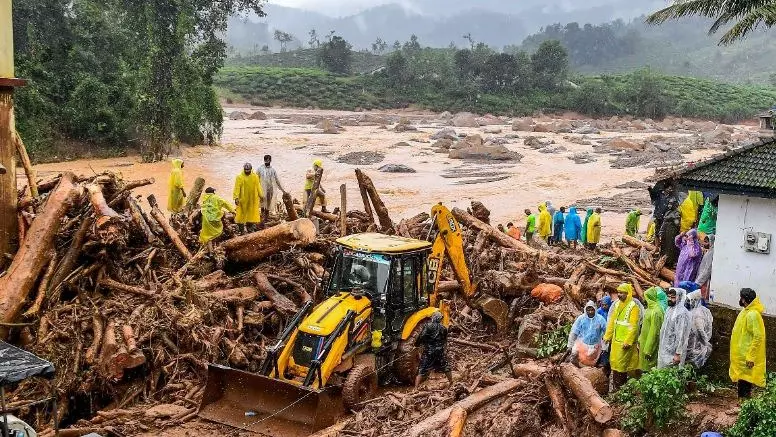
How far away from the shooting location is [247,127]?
68.3 metres

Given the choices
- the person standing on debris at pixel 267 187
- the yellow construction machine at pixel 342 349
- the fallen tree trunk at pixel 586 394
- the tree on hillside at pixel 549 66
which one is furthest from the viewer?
the tree on hillside at pixel 549 66

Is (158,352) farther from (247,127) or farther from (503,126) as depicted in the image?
(503,126)

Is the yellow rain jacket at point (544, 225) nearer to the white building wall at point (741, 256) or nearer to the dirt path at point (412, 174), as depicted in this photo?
the dirt path at point (412, 174)

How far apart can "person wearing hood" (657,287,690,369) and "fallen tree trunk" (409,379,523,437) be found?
5.97 ft

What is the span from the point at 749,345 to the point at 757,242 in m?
2.38

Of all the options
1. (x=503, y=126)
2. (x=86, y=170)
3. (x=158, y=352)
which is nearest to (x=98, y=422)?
(x=158, y=352)

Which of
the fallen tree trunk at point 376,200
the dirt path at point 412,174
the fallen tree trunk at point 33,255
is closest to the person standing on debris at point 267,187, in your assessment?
the fallen tree trunk at point 376,200

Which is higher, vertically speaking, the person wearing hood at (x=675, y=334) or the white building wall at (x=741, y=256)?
the white building wall at (x=741, y=256)

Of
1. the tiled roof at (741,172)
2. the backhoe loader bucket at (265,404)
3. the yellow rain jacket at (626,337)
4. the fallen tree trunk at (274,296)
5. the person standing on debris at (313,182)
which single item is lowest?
the backhoe loader bucket at (265,404)

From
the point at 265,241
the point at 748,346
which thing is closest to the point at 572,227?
the point at 265,241

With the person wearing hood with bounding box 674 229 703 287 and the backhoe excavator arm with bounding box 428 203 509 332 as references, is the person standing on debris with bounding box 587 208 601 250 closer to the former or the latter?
the backhoe excavator arm with bounding box 428 203 509 332

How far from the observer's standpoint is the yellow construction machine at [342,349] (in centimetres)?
1023

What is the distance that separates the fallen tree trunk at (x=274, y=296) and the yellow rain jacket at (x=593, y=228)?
10237 mm

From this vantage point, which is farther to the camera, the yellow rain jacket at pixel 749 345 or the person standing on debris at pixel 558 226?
the person standing on debris at pixel 558 226
